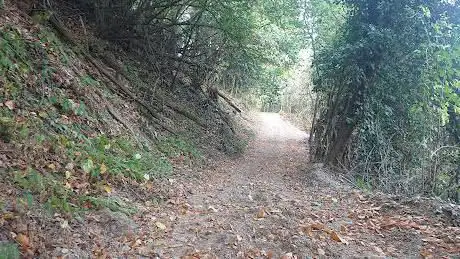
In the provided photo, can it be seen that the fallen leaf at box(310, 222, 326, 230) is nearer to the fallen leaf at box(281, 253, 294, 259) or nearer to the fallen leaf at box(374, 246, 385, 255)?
the fallen leaf at box(374, 246, 385, 255)

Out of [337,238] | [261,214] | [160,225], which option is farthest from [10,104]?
[337,238]

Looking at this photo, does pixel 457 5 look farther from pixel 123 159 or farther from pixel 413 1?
pixel 123 159

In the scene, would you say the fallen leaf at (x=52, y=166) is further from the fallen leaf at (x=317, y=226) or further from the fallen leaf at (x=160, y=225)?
the fallen leaf at (x=317, y=226)

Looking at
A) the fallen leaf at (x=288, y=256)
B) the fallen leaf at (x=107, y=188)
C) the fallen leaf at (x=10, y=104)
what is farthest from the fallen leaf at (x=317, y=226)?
the fallen leaf at (x=10, y=104)

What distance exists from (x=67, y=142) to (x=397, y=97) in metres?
8.55

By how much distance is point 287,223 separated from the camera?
6082mm

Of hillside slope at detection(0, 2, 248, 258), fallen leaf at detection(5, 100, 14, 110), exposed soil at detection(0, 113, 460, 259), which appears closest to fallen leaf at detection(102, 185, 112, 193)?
hillside slope at detection(0, 2, 248, 258)

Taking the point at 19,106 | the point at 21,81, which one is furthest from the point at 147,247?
the point at 21,81

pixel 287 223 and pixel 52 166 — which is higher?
pixel 52 166

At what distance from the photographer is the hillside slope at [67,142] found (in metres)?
4.49

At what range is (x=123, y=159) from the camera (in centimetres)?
729

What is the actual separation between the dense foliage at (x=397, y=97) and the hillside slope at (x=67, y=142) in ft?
14.3

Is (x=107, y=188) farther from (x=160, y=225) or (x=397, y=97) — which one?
(x=397, y=97)

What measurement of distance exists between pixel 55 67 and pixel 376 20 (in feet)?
26.3
